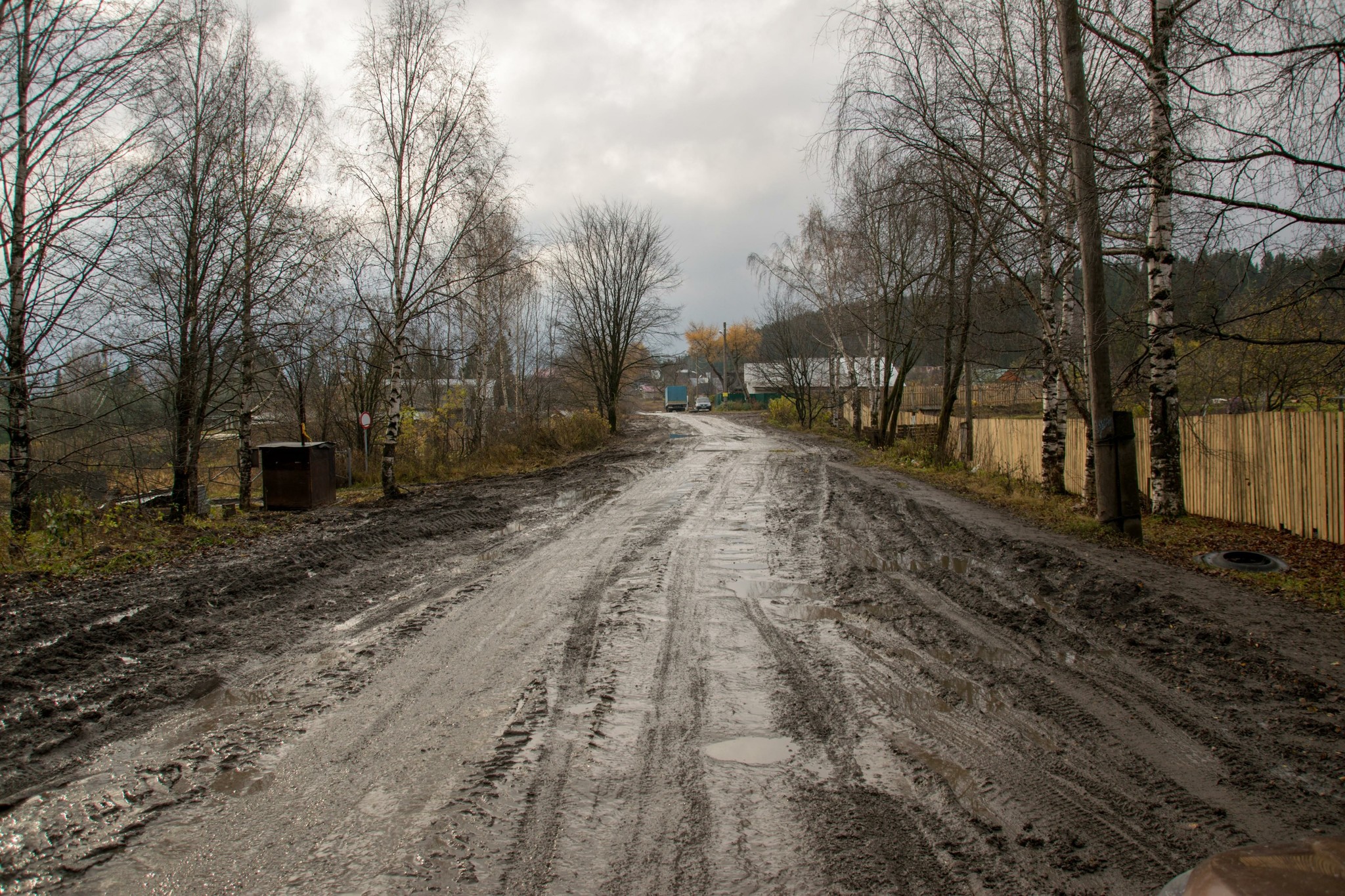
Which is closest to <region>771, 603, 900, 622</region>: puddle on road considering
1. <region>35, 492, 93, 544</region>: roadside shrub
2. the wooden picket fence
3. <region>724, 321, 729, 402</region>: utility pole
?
the wooden picket fence

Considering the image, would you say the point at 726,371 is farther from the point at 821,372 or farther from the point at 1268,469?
the point at 1268,469

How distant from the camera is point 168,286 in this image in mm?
11945

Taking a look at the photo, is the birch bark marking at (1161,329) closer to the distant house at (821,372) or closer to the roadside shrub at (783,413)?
the distant house at (821,372)

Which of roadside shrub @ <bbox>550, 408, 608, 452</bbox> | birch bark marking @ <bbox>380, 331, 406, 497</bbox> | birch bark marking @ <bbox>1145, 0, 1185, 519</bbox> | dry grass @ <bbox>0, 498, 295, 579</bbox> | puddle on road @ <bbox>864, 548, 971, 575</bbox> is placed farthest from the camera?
roadside shrub @ <bbox>550, 408, 608, 452</bbox>

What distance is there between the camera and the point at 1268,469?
30.6ft

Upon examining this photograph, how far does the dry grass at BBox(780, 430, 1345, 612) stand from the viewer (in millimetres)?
6559

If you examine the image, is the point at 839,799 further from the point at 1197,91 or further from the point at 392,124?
the point at 392,124

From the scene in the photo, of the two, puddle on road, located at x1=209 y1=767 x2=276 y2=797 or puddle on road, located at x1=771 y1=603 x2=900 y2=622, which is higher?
puddle on road, located at x1=209 y1=767 x2=276 y2=797

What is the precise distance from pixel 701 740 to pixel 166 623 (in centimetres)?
470

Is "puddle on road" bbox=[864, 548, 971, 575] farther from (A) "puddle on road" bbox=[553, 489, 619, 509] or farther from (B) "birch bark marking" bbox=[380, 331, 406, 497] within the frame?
(B) "birch bark marking" bbox=[380, 331, 406, 497]

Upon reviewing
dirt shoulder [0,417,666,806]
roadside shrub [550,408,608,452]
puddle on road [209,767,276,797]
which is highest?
roadside shrub [550,408,608,452]

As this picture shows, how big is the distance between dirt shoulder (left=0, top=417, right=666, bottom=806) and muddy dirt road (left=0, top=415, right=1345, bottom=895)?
0.05 metres

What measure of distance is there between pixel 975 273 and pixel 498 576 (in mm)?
11521

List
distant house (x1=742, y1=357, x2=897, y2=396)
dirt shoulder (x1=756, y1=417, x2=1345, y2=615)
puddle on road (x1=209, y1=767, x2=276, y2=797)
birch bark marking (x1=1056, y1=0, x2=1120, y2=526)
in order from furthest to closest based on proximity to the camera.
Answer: distant house (x1=742, y1=357, x2=897, y2=396)
birch bark marking (x1=1056, y1=0, x2=1120, y2=526)
dirt shoulder (x1=756, y1=417, x2=1345, y2=615)
puddle on road (x1=209, y1=767, x2=276, y2=797)
